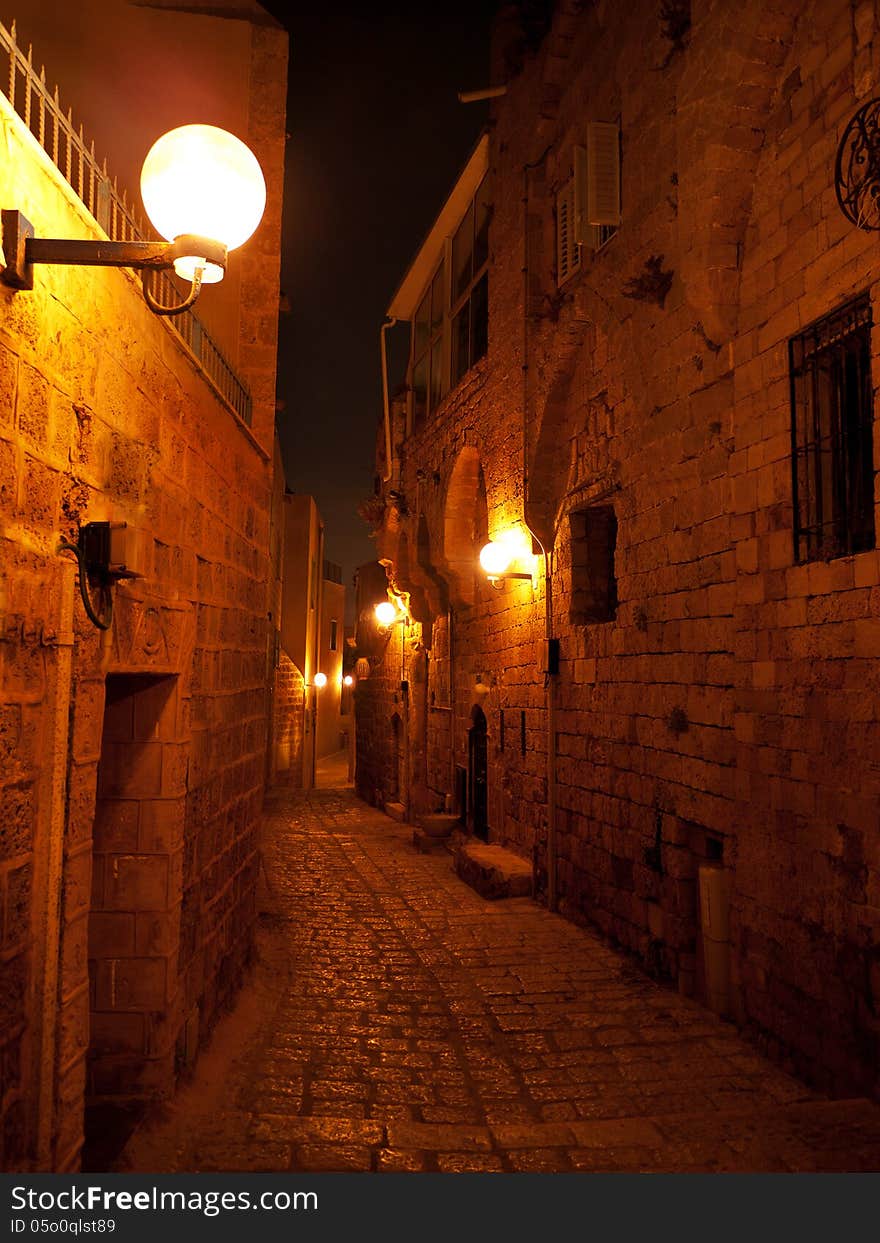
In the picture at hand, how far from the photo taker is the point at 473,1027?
17.2ft

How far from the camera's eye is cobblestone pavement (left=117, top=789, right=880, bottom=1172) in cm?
361

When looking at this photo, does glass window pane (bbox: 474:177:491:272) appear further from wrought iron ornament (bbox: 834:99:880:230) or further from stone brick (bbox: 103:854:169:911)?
stone brick (bbox: 103:854:169:911)

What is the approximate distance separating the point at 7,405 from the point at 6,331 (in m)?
0.21

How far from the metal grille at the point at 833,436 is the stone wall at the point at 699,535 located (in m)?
0.09

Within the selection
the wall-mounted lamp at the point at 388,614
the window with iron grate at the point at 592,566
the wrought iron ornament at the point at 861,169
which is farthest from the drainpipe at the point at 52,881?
the wall-mounted lamp at the point at 388,614

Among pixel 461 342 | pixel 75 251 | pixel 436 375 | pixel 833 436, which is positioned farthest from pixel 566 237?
pixel 75 251

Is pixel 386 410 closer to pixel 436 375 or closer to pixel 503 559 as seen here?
pixel 436 375

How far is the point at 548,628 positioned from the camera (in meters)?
8.77

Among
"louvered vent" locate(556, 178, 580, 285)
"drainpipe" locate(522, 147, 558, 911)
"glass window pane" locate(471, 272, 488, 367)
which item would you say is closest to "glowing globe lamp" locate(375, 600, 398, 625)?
"glass window pane" locate(471, 272, 488, 367)

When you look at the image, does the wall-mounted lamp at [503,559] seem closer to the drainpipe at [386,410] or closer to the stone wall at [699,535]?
the stone wall at [699,535]

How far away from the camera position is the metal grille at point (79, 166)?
2654 millimetres

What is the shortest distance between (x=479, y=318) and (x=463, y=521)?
2922 millimetres

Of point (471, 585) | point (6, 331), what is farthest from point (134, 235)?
point (471, 585)

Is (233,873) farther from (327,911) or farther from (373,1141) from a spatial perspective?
(327,911)
